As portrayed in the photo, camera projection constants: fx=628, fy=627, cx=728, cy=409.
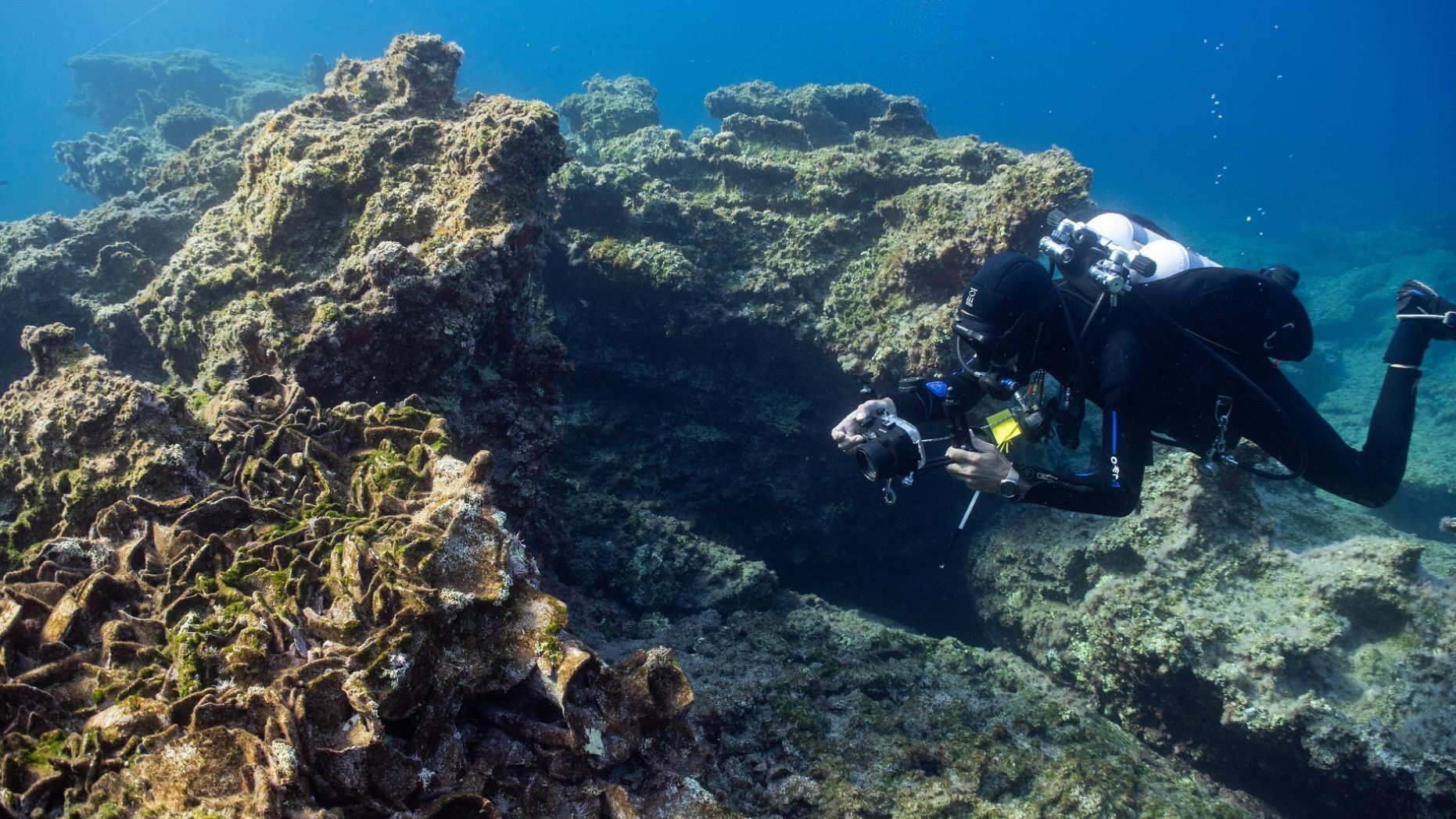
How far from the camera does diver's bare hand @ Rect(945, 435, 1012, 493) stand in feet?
11.6

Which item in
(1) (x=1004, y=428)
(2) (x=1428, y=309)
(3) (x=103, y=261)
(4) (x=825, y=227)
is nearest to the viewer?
(1) (x=1004, y=428)

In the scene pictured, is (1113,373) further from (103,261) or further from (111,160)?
(111,160)

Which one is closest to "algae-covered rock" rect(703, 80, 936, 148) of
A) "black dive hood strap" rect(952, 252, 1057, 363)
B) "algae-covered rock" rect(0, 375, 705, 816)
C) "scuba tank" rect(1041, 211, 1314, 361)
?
"scuba tank" rect(1041, 211, 1314, 361)

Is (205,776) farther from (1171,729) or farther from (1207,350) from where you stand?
(1171,729)

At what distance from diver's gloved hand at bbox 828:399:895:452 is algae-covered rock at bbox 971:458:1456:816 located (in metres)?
3.32

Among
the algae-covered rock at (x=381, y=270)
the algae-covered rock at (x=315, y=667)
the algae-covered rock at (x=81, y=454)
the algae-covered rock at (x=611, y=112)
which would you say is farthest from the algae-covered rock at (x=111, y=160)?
the algae-covered rock at (x=315, y=667)

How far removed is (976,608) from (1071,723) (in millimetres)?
2965

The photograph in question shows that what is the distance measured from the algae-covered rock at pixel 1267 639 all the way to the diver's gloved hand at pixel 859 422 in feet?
10.9

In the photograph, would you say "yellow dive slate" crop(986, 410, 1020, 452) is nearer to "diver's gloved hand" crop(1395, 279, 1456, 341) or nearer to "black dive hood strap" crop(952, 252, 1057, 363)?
"black dive hood strap" crop(952, 252, 1057, 363)

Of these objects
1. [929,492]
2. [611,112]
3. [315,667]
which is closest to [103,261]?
[315,667]

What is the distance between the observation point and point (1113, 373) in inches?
144

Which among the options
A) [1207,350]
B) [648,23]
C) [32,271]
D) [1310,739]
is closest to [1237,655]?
[1310,739]

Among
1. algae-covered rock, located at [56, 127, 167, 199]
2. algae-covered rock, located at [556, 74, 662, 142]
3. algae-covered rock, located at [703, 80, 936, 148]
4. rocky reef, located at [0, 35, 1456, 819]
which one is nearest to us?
rocky reef, located at [0, 35, 1456, 819]

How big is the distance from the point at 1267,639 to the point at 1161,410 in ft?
7.04
